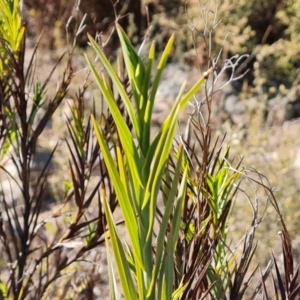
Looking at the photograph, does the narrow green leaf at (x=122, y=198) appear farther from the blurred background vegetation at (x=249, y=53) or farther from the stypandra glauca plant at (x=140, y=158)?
the blurred background vegetation at (x=249, y=53)

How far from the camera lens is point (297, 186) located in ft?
13.0

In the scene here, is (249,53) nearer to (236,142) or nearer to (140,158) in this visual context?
(236,142)

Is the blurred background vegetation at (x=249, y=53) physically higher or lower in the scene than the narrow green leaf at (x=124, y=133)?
higher

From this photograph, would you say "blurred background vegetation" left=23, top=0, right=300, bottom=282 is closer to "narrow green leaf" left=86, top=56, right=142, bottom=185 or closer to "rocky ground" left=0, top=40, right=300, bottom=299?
"rocky ground" left=0, top=40, right=300, bottom=299

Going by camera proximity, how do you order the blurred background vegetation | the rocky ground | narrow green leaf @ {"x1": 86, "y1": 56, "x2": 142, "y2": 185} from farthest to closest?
the blurred background vegetation < the rocky ground < narrow green leaf @ {"x1": 86, "y1": 56, "x2": 142, "y2": 185}

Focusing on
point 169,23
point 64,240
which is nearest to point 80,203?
point 64,240

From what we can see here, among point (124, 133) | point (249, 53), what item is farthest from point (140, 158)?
point (249, 53)

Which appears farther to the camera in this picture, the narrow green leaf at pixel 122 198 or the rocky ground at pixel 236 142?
the rocky ground at pixel 236 142

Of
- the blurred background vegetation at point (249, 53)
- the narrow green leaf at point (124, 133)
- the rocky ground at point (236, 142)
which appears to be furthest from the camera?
the blurred background vegetation at point (249, 53)

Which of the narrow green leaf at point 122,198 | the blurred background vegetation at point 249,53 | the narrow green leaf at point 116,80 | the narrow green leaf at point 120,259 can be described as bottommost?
the narrow green leaf at point 120,259

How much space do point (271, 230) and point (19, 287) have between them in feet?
8.46

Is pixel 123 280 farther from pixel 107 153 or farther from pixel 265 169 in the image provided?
pixel 265 169

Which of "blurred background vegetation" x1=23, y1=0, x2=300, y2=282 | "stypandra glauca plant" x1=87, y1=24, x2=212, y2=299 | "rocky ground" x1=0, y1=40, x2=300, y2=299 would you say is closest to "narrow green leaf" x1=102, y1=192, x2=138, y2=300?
"stypandra glauca plant" x1=87, y1=24, x2=212, y2=299

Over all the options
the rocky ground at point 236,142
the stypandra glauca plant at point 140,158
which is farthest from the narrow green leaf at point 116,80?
the rocky ground at point 236,142
